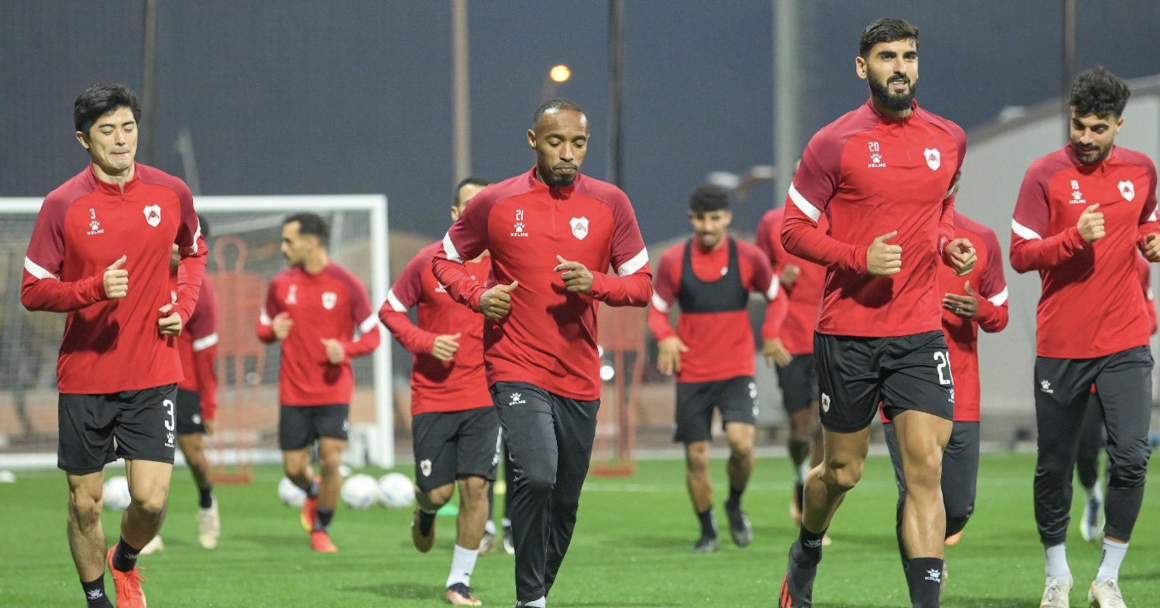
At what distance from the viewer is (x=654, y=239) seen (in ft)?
63.8

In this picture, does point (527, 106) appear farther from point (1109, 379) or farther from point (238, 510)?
point (1109, 379)

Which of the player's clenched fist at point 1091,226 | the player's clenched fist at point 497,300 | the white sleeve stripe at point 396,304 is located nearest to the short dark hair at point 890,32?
the player's clenched fist at point 1091,226

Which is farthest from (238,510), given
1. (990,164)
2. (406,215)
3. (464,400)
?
(990,164)

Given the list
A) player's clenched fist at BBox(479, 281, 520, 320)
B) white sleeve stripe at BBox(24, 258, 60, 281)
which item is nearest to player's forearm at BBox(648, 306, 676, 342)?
player's clenched fist at BBox(479, 281, 520, 320)

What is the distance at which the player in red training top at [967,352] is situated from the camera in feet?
23.7

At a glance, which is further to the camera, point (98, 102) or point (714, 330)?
point (714, 330)

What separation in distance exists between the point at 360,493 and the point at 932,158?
7.09 meters

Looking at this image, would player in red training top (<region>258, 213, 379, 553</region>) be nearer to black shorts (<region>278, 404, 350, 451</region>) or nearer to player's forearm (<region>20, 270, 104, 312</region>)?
black shorts (<region>278, 404, 350, 451</region>)

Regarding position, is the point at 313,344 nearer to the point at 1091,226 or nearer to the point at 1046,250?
the point at 1046,250

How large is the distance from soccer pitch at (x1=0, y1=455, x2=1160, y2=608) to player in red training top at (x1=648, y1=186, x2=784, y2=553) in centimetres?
62

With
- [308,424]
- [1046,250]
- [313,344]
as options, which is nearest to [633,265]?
[1046,250]

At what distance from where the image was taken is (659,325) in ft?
31.3

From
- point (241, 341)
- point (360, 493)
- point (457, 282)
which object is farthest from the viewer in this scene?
point (241, 341)

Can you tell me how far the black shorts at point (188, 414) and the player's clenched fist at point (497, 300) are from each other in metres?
4.83
